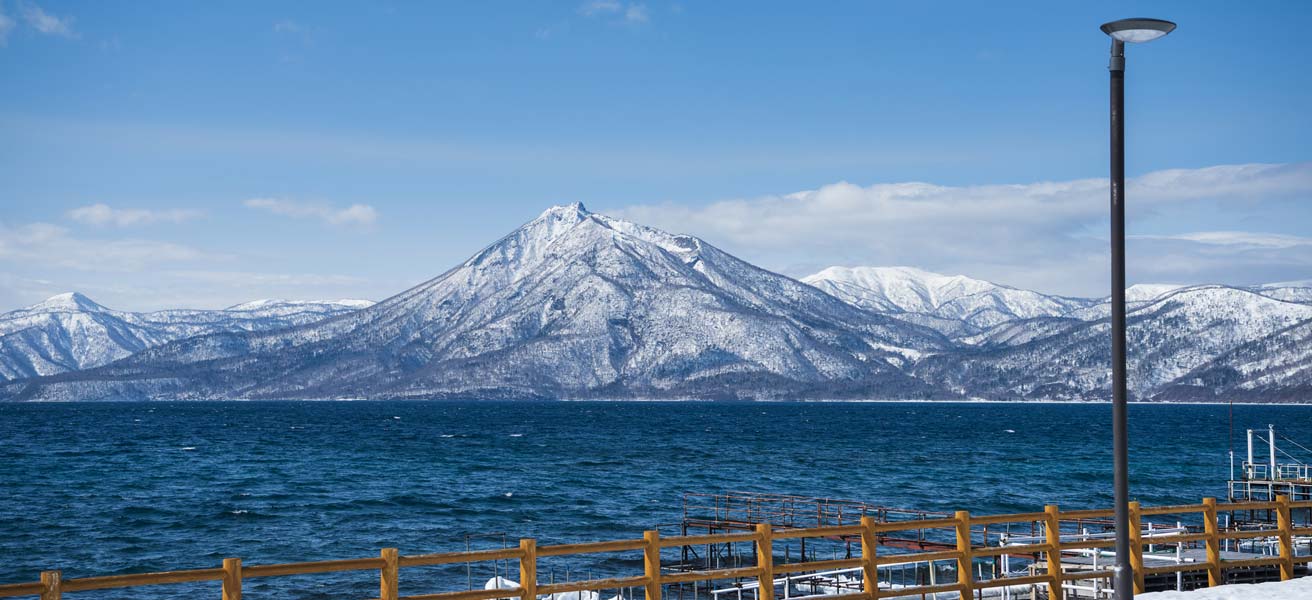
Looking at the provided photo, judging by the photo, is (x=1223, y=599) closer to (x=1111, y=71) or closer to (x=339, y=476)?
(x=1111, y=71)

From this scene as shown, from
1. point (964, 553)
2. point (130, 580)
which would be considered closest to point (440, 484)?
point (964, 553)

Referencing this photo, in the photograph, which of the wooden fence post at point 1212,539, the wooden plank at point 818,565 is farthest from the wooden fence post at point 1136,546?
the wooden plank at point 818,565

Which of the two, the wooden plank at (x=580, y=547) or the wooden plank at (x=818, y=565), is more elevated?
the wooden plank at (x=580, y=547)

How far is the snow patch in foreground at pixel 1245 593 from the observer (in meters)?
21.1

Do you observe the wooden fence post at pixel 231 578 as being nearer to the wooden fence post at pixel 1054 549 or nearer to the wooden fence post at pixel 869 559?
the wooden fence post at pixel 869 559

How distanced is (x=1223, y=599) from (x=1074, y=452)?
375 feet

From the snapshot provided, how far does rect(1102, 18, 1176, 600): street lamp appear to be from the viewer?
14930mm

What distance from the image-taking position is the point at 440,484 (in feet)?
288

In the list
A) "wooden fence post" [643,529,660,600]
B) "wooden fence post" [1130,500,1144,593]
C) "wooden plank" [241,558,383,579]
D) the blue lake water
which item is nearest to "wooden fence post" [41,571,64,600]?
"wooden plank" [241,558,383,579]

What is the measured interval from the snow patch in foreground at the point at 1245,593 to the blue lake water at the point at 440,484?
27.1 metres

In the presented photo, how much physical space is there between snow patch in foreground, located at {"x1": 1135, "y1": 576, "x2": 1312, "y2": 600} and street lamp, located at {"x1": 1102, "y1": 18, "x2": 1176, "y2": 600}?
20.3 ft

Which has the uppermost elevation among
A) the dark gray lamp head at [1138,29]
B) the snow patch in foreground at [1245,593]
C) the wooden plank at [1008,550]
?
the dark gray lamp head at [1138,29]

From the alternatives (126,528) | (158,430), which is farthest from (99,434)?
(126,528)

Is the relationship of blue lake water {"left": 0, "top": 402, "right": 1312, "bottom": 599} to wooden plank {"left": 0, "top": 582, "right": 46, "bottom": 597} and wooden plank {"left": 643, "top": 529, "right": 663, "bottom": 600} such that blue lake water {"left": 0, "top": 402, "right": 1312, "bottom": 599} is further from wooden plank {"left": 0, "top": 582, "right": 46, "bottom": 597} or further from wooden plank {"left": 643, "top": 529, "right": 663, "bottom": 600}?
wooden plank {"left": 0, "top": 582, "right": 46, "bottom": 597}
